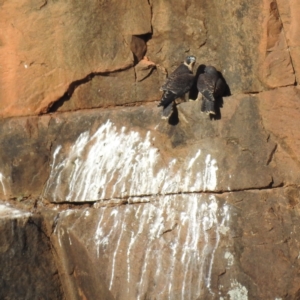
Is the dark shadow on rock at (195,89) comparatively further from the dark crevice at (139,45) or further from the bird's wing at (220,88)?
the dark crevice at (139,45)

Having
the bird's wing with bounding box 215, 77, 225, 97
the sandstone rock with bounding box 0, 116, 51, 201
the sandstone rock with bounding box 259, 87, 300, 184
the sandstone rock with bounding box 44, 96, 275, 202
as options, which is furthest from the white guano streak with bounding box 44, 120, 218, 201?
the bird's wing with bounding box 215, 77, 225, 97

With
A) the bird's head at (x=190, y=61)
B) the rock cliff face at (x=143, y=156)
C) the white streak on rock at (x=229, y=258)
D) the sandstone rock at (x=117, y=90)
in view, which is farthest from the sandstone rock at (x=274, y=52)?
the white streak on rock at (x=229, y=258)

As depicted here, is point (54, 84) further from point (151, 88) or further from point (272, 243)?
point (272, 243)

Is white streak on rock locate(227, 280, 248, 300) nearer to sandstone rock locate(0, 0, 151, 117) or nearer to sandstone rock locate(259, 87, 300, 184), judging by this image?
sandstone rock locate(259, 87, 300, 184)

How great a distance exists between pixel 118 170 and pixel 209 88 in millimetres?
1159

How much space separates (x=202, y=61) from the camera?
25.7 feet

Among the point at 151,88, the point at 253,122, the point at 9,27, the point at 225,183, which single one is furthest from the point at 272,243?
the point at 9,27

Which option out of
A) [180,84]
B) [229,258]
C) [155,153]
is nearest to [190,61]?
[180,84]

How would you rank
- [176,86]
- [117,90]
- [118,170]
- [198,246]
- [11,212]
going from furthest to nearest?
[117,90] → [176,86] → [118,170] → [11,212] → [198,246]

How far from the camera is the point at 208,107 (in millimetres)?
6645

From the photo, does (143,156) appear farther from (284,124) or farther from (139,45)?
(139,45)

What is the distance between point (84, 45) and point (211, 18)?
54.0 inches

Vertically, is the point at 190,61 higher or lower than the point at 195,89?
higher

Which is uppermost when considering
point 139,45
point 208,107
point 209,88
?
point 139,45
